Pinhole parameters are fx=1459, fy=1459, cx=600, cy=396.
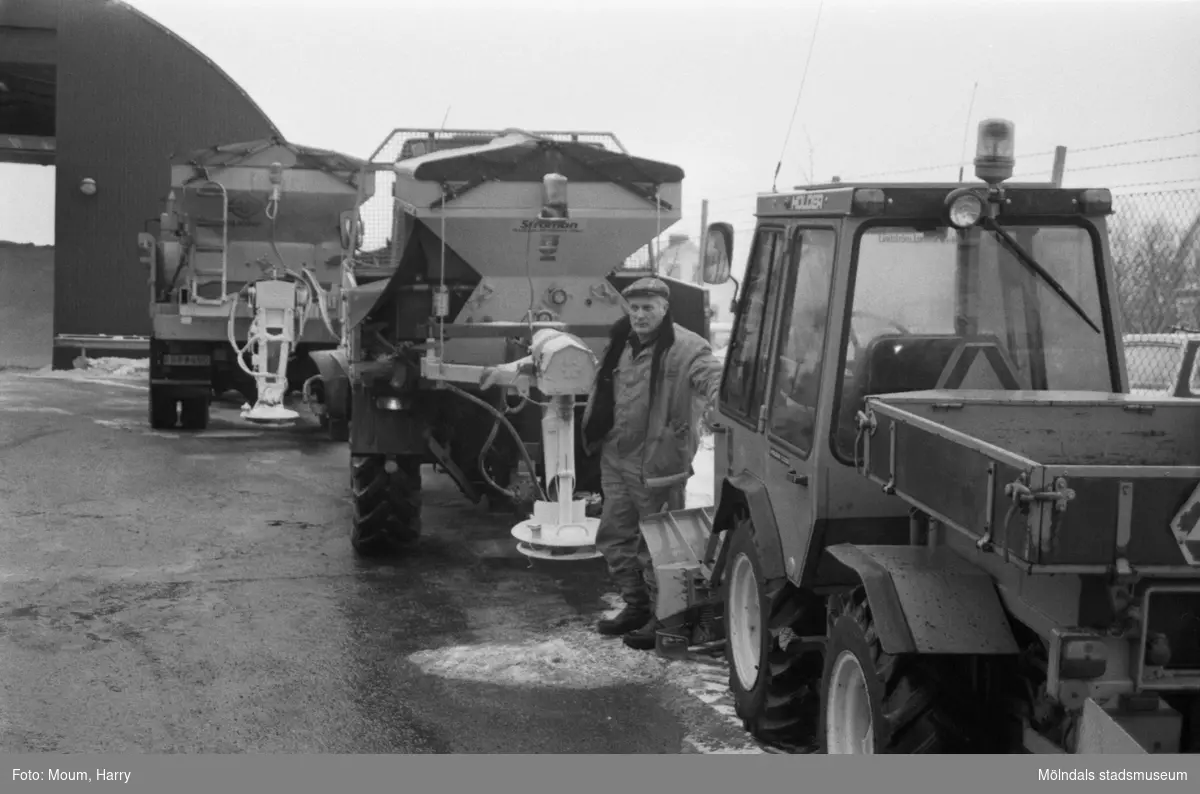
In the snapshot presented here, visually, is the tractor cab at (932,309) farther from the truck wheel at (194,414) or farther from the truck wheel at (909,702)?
the truck wheel at (194,414)

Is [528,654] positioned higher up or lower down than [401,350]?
lower down

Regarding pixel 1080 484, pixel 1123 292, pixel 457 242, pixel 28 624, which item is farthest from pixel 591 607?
pixel 1080 484

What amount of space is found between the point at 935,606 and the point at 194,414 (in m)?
13.1

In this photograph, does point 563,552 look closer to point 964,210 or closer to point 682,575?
point 682,575

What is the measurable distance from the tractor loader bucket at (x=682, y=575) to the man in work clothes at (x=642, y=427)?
0.20 metres

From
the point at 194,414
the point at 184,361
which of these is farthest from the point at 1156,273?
the point at 194,414

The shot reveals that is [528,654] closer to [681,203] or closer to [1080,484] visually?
[681,203]

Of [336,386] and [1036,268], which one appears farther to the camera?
[336,386]

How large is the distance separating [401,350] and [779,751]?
430 centimetres

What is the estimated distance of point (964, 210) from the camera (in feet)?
15.2

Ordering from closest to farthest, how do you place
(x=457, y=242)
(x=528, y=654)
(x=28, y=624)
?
(x=528, y=654) → (x=28, y=624) → (x=457, y=242)

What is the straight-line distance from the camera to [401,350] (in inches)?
347

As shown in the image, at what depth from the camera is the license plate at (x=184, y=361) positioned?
15.6 meters

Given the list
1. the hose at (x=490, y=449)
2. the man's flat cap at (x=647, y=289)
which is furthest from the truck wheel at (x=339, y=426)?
the man's flat cap at (x=647, y=289)
